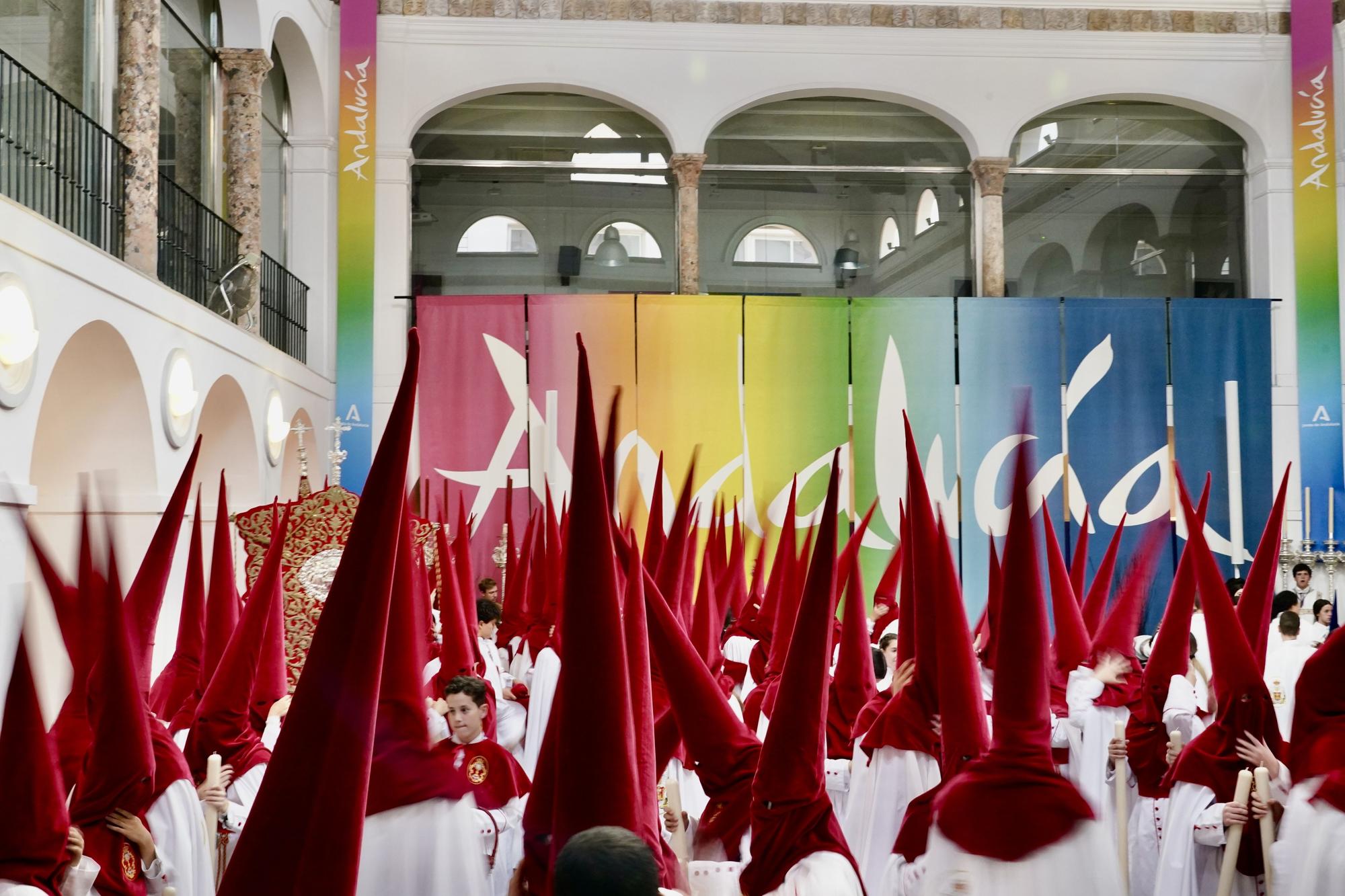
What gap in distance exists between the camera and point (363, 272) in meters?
12.5

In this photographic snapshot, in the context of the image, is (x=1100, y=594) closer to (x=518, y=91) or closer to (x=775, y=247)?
(x=775, y=247)

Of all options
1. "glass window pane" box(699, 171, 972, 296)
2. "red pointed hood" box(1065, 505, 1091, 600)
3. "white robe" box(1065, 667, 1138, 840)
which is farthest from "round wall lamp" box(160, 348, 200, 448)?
"glass window pane" box(699, 171, 972, 296)

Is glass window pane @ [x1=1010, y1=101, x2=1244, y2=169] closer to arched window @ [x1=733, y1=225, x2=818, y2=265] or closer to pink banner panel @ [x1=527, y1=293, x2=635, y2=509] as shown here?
arched window @ [x1=733, y1=225, x2=818, y2=265]

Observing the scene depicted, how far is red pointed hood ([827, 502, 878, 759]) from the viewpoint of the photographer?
11.7 feet

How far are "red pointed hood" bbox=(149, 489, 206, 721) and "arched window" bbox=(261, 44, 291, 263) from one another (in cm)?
842

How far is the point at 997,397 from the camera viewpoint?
12.9 m

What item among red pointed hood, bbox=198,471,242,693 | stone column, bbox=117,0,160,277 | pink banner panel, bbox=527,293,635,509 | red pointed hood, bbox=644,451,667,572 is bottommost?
red pointed hood, bbox=198,471,242,693

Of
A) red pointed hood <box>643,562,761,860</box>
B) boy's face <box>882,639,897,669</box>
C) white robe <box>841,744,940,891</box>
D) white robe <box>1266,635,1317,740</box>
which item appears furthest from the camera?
white robe <box>1266,635,1317,740</box>

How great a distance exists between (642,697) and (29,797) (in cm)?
114

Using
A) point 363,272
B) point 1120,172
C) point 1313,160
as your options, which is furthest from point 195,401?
point 1313,160

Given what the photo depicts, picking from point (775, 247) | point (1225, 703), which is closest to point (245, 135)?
point (775, 247)

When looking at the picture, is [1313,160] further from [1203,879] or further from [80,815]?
[80,815]

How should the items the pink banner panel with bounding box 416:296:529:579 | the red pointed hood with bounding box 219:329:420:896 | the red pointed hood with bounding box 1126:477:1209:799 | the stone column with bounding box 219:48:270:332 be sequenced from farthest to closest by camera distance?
the pink banner panel with bounding box 416:296:529:579, the stone column with bounding box 219:48:270:332, the red pointed hood with bounding box 1126:477:1209:799, the red pointed hood with bounding box 219:329:420:896

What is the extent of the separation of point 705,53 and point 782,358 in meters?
3.19
